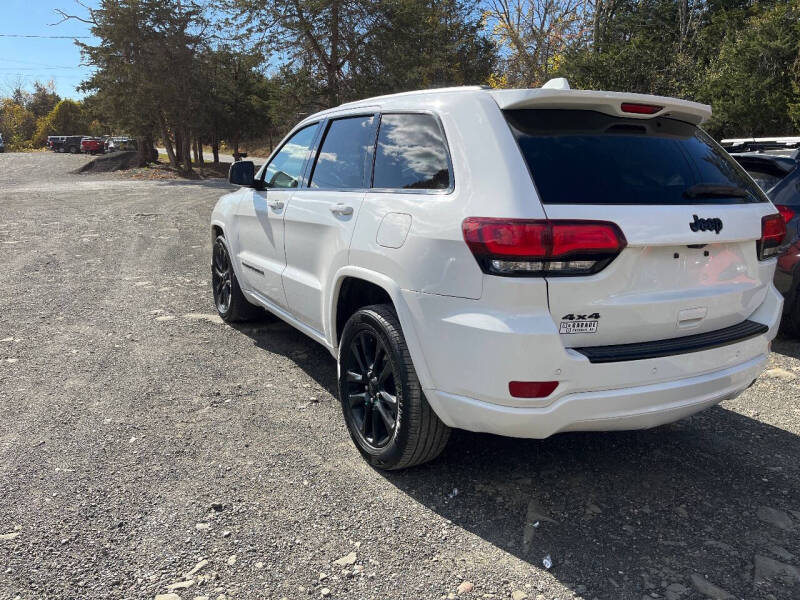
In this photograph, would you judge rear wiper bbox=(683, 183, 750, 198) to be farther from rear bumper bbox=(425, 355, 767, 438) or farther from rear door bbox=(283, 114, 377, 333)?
rear door bbox=(283, 114, 377, 333)

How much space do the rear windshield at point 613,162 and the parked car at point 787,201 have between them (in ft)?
7.95

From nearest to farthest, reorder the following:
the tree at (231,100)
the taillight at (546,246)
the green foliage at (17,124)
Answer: the taillight at (546,246)
the tree at (231,100)
the green foliage at (17,124)

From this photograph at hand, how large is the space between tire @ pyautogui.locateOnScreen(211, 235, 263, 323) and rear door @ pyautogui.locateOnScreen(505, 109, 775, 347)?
11.3 ft

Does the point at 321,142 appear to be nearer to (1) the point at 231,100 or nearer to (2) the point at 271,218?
(2) the point at 271,218

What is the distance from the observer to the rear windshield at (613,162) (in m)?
2.56

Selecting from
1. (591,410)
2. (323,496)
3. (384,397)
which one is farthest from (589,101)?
(323,496)

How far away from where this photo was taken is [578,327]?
2.49 m

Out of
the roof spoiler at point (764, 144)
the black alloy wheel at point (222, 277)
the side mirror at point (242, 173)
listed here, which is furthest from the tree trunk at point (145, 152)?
the roof spoiler at point (764, 144)

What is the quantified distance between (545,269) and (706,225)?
32.0 inches

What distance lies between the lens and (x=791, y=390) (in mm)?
4379

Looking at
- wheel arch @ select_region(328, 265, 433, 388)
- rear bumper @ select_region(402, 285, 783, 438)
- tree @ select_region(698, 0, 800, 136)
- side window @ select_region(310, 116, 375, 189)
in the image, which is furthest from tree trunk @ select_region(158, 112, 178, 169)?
rear bumper @ select_region(402, 285, 783, 438)

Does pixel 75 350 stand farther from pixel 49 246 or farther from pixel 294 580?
pixel 49 246

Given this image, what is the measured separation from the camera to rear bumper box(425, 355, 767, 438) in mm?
2516

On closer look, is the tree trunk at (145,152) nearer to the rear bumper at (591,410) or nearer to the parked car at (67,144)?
the parked car at (67,144)
